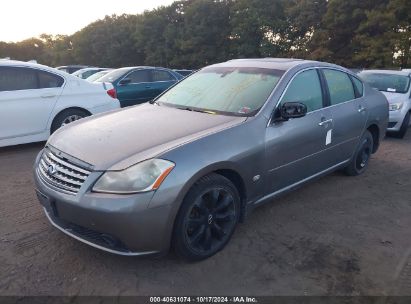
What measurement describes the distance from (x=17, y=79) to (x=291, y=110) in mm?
4752

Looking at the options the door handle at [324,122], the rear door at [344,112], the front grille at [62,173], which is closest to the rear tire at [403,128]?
the rear door at [344,112]

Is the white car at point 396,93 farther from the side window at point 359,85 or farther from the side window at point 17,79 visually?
the side window at point 17,79

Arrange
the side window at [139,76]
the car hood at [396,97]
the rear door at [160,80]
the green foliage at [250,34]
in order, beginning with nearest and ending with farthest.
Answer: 1. the car hood at [396,97]
2. the side window at [139,76]
3. the rear door at [160,80]
4. the green foliage at [250,34]

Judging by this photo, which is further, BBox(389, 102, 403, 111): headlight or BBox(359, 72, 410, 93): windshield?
BBox(359, 72, 410, 93): windshield

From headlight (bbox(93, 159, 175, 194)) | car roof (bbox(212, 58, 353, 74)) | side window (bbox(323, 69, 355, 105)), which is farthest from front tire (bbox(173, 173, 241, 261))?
side window (bbox(323, 69, 355, 105))

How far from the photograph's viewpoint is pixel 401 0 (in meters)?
20.3

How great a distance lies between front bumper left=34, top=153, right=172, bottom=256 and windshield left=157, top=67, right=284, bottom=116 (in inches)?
54.2

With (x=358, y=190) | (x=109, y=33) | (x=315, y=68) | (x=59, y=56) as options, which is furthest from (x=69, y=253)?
(x=59, y=56)

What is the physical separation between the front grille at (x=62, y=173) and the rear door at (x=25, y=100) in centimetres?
323

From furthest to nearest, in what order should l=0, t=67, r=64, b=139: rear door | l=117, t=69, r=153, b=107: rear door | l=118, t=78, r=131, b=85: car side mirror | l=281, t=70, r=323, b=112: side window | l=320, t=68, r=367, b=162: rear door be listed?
l=117, t=69, r=153, b=107: rear door, l=118, t=78, r=131, b=85: car side mirror, l=0, t=67, r=64, b=139: rear door, l=320, t=68, r=367, b=162: rear door, l=281, t=70, r=323, b=112: side window

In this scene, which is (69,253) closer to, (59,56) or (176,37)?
(176,37)

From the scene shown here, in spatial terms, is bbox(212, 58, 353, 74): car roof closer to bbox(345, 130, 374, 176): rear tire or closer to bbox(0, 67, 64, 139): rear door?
bbox(345, 130, 374, 176): rear tire

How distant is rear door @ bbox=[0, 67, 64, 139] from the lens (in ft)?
19.5

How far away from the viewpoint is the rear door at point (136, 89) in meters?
9.61
